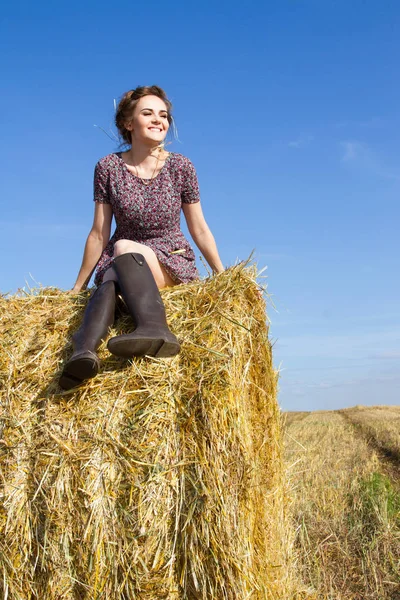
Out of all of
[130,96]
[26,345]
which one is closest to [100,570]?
[26,345]

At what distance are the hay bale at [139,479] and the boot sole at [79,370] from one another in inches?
1.8

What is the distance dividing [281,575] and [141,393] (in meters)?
1.32

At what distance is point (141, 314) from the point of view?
2.79 m

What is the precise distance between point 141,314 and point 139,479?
0.74 m

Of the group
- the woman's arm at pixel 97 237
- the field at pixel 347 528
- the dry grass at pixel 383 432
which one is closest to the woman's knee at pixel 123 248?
the woman's arm at pixel 97 237

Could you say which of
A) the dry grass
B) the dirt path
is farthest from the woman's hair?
the dry grass

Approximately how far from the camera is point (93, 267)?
155 inches

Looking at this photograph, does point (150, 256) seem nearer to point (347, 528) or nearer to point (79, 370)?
point (79, 370)

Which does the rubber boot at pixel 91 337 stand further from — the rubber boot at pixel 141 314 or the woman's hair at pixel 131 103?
the woman's hair at pixel 131 103

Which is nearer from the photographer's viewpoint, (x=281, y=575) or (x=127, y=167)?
(x=281, y=575)

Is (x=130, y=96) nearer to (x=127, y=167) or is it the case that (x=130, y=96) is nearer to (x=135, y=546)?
(x=127, y=167)

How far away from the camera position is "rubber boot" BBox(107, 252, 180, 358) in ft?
8.63

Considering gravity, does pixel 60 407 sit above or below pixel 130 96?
below

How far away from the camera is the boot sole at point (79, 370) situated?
8.59 feet
